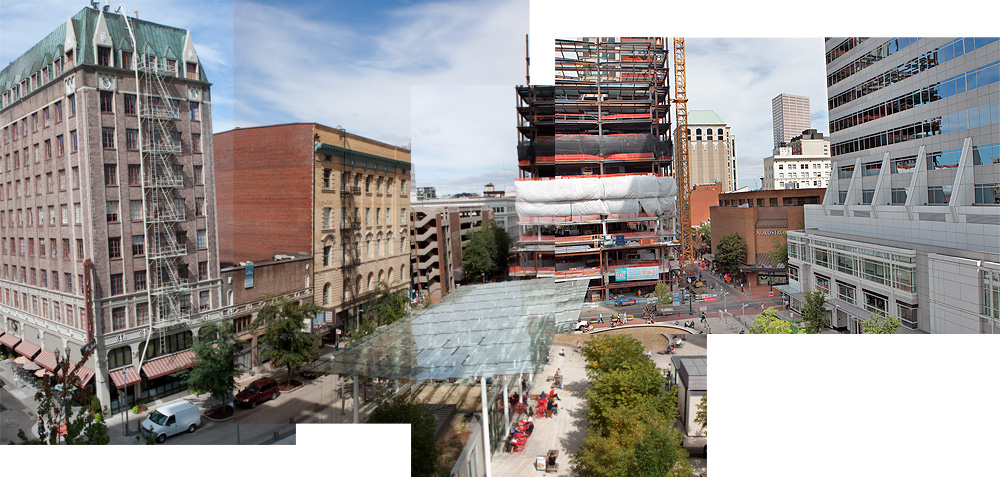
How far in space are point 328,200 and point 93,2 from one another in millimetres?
4298

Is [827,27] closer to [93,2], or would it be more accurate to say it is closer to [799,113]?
[799,113]

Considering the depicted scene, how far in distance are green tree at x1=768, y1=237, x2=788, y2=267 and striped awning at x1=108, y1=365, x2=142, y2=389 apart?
41.0ft

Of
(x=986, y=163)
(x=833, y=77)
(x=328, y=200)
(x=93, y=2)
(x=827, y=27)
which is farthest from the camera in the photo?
(x=833, y=77)

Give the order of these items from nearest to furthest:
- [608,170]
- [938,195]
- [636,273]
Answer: [938,195]
[636,273]
[608,170]

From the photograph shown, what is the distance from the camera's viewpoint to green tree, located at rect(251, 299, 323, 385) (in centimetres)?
598

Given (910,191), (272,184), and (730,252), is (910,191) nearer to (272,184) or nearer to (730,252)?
(730,252)

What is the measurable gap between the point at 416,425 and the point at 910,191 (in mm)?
9273

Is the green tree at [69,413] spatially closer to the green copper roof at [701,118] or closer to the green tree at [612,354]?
the green tree at [612,354]

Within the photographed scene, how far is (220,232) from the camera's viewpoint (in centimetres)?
657

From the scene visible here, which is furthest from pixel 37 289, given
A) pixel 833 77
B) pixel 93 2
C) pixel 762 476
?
pixel 833 77

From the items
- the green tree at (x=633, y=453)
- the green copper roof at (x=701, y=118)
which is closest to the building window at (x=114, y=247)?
the green tree at (x=633, y=453)

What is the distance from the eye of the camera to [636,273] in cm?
1545

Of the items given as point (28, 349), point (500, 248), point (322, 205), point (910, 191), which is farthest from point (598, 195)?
point (28, 349)

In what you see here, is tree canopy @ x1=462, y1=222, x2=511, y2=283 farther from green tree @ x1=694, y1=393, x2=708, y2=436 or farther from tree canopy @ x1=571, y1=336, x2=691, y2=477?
green tree @ x1=694, y1=393, x2=708, y2=436
